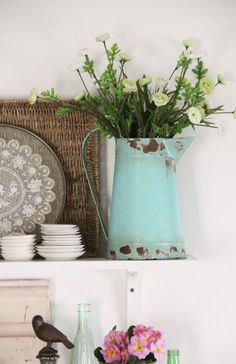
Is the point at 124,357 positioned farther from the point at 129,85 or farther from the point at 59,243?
the point at 129,85

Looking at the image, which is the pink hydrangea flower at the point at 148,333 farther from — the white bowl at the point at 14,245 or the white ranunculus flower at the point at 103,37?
the white ranunculus flower at the point at 103,37

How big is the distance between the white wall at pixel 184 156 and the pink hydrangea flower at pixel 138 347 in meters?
0.17

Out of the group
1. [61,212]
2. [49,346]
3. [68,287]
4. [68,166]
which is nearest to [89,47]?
[68,166]

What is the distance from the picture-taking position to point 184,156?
76.7 inches

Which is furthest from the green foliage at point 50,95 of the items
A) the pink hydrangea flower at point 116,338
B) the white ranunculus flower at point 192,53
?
the pink hydrangea flower at point 116,338

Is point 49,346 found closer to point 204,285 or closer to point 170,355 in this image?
point 170,355

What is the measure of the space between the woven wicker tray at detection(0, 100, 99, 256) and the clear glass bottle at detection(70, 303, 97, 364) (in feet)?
0.81

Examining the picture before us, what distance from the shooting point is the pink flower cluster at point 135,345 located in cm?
173

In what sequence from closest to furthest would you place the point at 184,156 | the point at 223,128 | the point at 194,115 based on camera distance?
the point at 194,115 < the point at 223,128 < the point at 184,156

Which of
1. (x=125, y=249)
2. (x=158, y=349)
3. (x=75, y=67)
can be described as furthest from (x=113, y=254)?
(x=75, y=67)

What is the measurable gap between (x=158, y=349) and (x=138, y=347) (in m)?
0.05

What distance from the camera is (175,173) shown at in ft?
5.93

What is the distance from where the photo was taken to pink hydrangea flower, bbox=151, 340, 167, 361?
1.74m

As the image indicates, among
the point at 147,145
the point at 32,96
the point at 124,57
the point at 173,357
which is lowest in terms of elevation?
the point at 173,357
